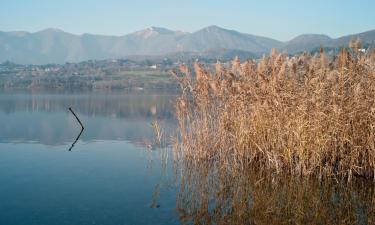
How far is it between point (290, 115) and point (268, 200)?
250cm

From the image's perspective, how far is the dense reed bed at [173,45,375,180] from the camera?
9.86 m

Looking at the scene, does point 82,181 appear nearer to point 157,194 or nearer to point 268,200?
point 157,194

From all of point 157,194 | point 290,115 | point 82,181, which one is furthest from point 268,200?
point 82,181

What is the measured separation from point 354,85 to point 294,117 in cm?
161

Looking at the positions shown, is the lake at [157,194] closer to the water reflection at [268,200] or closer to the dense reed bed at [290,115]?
the water reflection at [268,200]

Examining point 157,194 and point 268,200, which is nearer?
point 268,200

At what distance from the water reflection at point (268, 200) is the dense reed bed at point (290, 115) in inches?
17.8

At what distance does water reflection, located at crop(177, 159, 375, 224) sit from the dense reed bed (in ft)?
1.48

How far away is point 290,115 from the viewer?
10.4 metres

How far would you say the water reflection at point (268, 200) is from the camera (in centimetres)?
787

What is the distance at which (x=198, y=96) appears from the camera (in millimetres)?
12680

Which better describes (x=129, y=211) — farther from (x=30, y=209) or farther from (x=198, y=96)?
(x=198, y=96)

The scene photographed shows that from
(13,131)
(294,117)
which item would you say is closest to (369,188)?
(294,117)

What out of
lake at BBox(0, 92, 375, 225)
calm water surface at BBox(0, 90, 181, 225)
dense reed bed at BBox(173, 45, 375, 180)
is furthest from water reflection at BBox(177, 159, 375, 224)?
calm water surface at BBox(0, 90, 181, 225)
